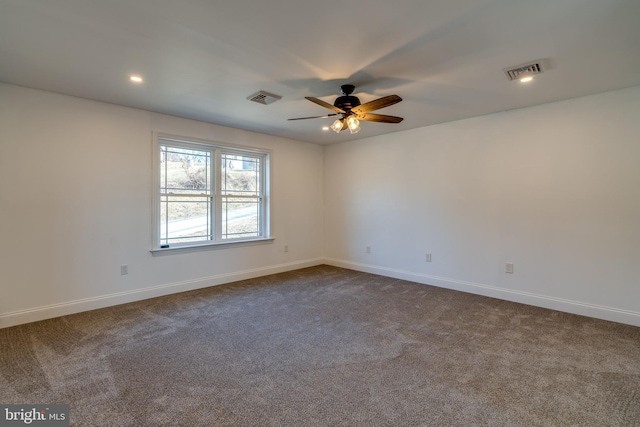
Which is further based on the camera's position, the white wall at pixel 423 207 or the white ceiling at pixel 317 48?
the white wall at pixel 423 207

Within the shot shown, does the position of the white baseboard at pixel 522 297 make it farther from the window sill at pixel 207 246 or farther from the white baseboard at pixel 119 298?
the white baseboard at pixel 119 298

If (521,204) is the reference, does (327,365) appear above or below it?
below

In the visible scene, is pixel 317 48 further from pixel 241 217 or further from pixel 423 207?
pixel 241 217

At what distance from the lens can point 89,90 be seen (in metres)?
3.25

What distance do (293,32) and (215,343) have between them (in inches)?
106

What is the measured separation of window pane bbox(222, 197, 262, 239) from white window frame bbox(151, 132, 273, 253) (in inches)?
2.4

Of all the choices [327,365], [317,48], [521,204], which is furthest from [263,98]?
[521,204]

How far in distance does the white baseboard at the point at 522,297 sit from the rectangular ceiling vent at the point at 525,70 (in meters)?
2.65

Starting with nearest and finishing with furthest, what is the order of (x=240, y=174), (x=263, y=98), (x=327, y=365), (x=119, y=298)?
(x=327, y=365)
(x=263, y=98)
(x=119, y=298)
(x=240, y=174)

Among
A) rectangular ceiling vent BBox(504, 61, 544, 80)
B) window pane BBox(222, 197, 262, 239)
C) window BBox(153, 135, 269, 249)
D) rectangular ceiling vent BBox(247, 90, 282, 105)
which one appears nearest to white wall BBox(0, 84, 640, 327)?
window BBox(153, 135, 269, 249)

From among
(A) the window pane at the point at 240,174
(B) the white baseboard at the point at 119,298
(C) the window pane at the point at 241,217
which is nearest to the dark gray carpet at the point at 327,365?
(B) the white baseboard at the point at 119,298

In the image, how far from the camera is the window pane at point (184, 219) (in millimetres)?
4246

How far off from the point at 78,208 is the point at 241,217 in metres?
2.23

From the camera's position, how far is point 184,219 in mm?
4445
